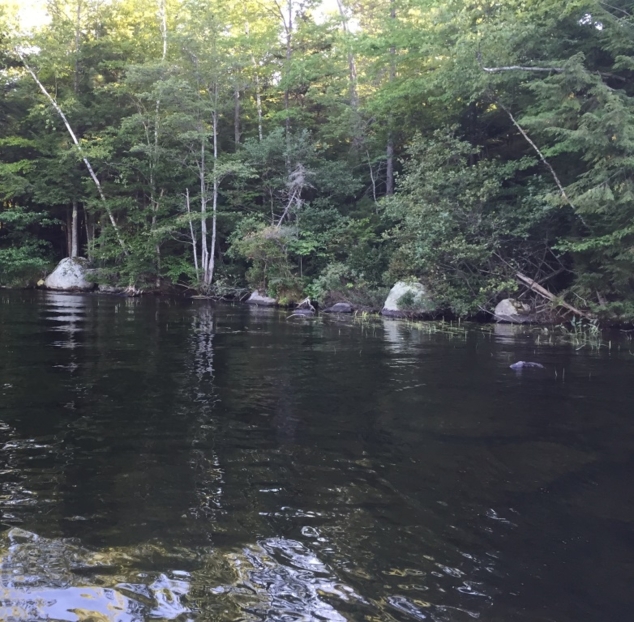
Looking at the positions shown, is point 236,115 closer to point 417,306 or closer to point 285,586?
point 417,306

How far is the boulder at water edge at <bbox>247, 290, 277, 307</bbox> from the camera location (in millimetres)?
21644

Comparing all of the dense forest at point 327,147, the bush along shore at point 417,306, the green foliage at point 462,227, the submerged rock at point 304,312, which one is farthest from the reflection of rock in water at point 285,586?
the submerged rock at point 304,312

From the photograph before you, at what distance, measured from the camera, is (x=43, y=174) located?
91.5ft

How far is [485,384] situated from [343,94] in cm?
2136

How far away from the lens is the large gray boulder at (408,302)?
1730 centimetres

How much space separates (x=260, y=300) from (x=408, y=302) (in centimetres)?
680

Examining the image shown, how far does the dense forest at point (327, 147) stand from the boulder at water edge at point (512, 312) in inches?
21.1

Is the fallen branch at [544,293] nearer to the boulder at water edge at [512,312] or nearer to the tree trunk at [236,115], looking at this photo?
the boulder at water edge at [512,312]

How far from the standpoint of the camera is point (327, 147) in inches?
1000

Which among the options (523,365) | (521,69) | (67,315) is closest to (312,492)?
(523,365)

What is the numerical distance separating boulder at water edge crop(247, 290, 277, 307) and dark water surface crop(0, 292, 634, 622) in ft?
41.4

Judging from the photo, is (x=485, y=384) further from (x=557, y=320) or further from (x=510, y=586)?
(x=557, y=320)

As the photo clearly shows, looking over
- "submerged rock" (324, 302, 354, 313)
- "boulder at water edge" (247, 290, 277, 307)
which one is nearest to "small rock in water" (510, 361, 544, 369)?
"submerged rock" (324, 302, 354, 313)

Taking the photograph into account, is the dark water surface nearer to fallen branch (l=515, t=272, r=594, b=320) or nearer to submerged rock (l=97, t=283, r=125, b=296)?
fallen branch (l=515, t=272, r=594, b=320)
